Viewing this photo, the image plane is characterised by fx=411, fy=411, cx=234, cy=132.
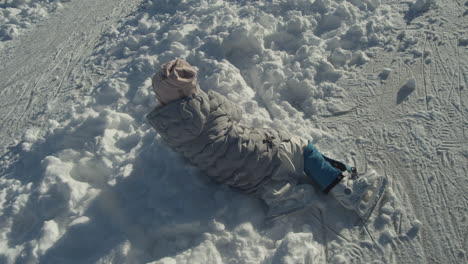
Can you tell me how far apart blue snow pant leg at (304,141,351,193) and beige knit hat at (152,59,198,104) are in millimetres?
1082

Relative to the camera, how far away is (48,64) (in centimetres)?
527

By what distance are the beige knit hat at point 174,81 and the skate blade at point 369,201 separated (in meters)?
1.55

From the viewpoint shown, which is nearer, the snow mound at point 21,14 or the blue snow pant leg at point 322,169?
the blue snow pant leg at point 322,169

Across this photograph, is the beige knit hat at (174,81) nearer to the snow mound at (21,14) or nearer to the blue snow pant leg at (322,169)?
the blue snow pant leg at (322,169)

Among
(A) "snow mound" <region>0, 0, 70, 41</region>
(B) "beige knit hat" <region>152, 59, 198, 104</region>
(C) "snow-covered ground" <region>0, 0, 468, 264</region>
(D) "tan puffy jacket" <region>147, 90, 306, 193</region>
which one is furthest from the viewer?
(A) "snow mound" <region>0, 0, 70, 41</region>

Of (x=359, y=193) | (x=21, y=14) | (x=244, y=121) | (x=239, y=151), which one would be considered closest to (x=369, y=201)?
(x=359, y=193)

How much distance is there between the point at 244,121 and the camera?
12.7 feet

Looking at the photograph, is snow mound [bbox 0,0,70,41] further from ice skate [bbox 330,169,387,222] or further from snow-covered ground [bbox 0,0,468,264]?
ice skate [bbox 330,169,387,222]

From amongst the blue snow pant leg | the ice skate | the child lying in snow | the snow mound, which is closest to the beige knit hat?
the child lying in snow

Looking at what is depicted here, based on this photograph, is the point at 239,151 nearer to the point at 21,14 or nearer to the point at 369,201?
the point at 369,201

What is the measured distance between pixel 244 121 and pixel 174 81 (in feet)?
3.98

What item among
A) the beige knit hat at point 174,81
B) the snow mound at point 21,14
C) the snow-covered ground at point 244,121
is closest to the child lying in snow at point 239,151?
the beige knit hat at point 174,81

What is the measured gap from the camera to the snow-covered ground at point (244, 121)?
3068 millimetres

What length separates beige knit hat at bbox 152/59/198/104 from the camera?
2797 mm
